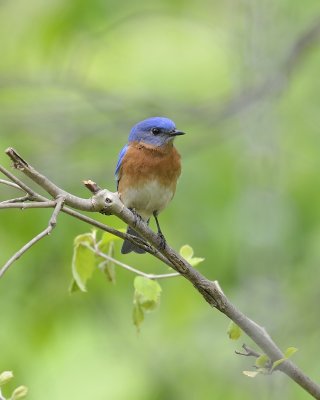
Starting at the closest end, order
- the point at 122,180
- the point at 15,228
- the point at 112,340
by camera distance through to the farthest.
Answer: the point at 122,180 < the point at 15,228 < the point at 112,340

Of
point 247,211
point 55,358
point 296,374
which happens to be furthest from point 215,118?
point 296,374

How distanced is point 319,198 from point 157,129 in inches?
88.4

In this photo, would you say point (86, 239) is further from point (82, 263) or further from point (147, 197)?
point (147, 197)

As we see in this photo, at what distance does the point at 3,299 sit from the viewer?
19.4ft

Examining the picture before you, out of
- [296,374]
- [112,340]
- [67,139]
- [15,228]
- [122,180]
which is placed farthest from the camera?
[112,340]

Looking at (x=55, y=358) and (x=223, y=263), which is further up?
(x=223, y=263)

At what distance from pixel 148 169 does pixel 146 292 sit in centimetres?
159

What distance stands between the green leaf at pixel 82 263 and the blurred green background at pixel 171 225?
106 inches

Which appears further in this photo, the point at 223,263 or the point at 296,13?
the point at 296,13

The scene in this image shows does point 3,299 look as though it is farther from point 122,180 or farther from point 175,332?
point 122,180

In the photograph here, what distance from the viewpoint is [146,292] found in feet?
9.42

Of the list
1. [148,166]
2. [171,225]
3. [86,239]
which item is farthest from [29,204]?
[171,225]

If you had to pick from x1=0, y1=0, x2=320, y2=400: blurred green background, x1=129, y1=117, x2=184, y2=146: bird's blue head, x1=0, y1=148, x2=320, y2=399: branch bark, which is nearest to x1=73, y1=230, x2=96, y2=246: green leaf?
x1=0, y1=148, x2=320, y2=399: branch bark

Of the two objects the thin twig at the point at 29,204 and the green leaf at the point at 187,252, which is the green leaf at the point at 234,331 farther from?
the thin twig at the point at 29,204
